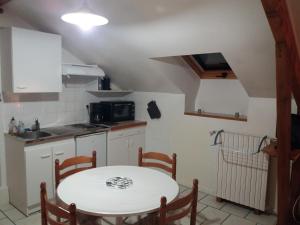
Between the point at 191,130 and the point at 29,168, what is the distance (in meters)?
2.06

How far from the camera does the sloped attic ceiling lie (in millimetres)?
1965

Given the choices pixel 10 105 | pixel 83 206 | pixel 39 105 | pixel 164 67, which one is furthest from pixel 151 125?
pixel 83 206

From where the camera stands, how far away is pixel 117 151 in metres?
3.59

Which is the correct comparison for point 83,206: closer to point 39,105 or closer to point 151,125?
point 39,105

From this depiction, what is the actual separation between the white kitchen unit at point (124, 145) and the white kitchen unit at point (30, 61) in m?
1.06

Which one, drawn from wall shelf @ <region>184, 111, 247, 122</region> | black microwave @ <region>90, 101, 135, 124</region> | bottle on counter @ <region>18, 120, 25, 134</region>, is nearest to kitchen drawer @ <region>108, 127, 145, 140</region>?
black microwave @ <region>90, 101, 135, 124</region>

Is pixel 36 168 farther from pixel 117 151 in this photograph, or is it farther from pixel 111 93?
pixel 111 93

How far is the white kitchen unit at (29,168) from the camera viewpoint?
103 inches

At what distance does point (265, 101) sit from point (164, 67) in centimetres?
126

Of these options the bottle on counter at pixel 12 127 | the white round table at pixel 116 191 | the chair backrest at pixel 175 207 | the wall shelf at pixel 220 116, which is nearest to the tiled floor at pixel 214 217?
the white round table at pixel 116 191

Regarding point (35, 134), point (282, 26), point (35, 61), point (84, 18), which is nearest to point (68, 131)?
point (35, 134)

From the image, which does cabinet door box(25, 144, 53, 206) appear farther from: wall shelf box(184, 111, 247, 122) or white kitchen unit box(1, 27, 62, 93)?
wall shelf box(184, 111, 247, 122)

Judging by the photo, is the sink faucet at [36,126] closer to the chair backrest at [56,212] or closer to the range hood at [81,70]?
the range hood at [81,70]

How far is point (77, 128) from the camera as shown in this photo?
3.30 meters
